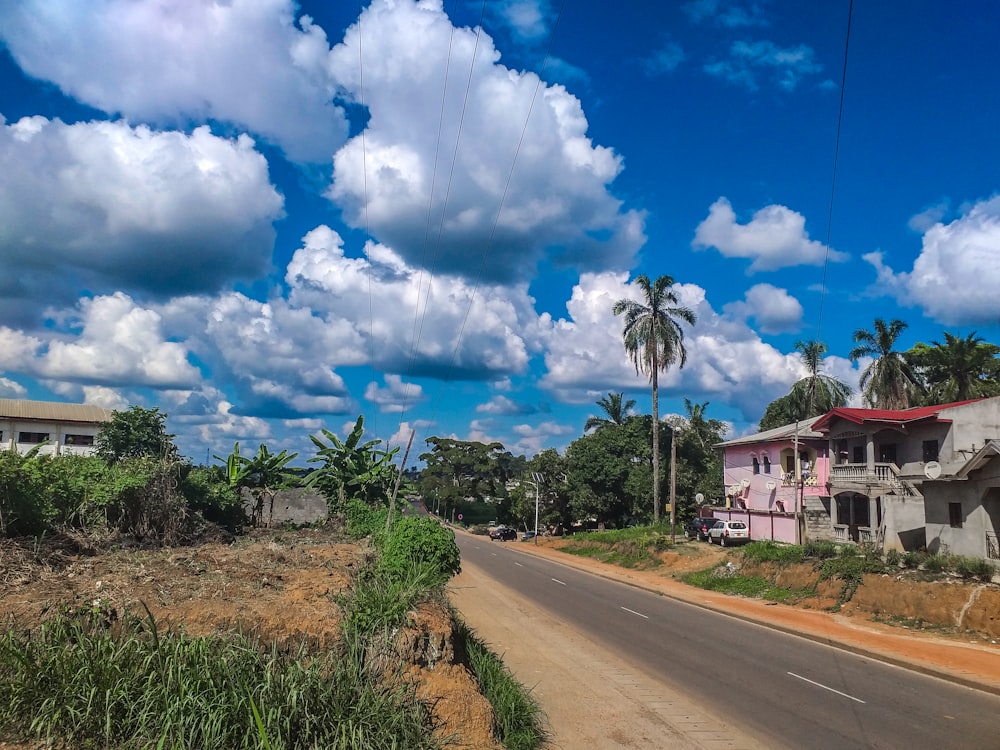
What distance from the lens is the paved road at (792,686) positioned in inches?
388

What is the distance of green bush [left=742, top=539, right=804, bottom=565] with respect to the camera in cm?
2899

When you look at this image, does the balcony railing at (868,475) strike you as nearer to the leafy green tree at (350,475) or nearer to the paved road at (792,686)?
the paved road at (792,686)

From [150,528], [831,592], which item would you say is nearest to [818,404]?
[831,592]

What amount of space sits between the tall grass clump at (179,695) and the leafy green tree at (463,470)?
9533cm

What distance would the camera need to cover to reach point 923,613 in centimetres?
2059

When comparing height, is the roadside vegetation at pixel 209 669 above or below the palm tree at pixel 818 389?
below

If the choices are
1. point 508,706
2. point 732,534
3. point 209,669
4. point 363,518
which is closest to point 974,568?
point 363,518

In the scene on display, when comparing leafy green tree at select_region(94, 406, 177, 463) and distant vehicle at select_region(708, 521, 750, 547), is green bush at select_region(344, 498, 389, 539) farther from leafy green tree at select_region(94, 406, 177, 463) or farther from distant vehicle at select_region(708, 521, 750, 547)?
leafy green tree at select_region(94, 406, 177, 463)

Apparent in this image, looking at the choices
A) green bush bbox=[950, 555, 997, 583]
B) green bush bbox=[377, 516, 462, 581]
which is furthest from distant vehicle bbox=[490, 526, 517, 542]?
green bush bbox=[377, 516, 462, 581]

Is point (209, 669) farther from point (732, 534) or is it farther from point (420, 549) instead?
point (732, 534)

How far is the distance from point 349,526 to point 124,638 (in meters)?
13.0

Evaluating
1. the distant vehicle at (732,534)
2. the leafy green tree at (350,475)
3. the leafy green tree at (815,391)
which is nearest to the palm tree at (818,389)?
the leafy green tree at (815,391)

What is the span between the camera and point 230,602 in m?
7.98

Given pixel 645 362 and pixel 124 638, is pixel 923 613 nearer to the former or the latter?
pixel 124 638
